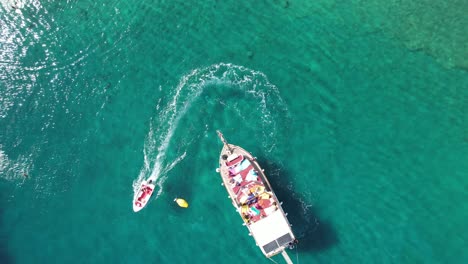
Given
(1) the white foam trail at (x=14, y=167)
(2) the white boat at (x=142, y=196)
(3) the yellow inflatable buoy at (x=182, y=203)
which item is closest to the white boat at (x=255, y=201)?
(3) the yellow inflatable buoy at (x=182, y=203)

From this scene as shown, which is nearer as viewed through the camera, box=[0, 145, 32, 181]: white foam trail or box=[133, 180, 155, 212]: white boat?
box=[133, 180, 155, 212]: white boat

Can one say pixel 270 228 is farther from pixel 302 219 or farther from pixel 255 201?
pixel 302 219

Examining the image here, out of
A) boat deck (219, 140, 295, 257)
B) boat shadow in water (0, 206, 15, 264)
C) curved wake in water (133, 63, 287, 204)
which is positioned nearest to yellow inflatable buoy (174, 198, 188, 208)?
curved wake in water (133, 63, 287, 204)

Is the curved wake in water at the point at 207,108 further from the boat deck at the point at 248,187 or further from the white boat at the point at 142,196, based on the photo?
the boat deck at the point at 248,187

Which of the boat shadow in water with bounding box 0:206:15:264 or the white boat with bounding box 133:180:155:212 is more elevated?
the white boat with bounding box 133:180:155:212

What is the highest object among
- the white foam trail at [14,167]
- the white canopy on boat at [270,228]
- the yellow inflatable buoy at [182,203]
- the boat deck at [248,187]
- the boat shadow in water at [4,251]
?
the boat deck at [248,187]

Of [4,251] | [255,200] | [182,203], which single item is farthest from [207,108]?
[4,251]

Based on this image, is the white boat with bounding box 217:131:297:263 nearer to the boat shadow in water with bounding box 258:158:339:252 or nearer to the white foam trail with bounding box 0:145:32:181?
the boat shadow in water with bounding box 258:158:339:252
